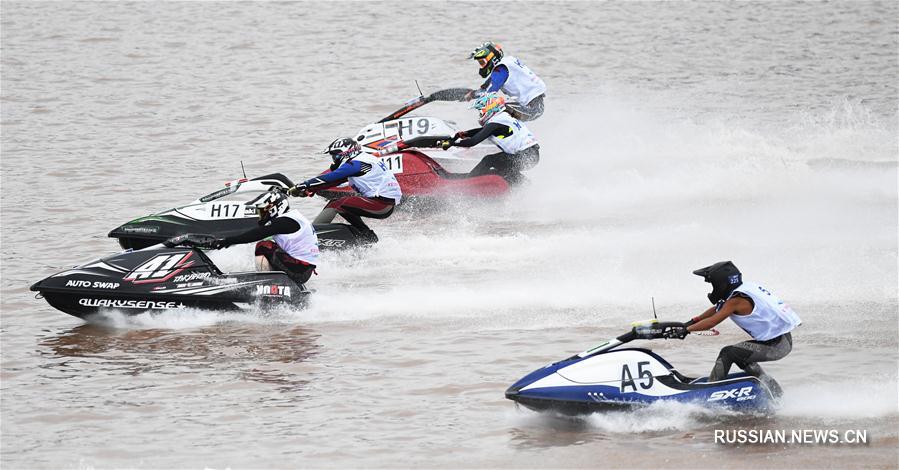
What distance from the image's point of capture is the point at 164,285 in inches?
575

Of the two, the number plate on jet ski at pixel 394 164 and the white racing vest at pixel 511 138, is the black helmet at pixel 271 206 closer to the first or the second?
the number plate on jet ski at pixel 394 164

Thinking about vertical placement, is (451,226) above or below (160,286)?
above

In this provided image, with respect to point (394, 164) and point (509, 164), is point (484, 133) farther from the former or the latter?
point (394, 164)

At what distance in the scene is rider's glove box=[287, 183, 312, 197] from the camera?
17044mm

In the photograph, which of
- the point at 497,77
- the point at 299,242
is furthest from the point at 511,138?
the point at 299,242

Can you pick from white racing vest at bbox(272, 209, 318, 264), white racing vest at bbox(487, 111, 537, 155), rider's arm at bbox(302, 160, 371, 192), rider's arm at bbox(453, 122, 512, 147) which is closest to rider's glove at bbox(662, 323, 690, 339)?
white racing vest at bbox(272, 209, 318, 264)

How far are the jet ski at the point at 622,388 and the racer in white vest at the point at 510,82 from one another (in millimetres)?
10421

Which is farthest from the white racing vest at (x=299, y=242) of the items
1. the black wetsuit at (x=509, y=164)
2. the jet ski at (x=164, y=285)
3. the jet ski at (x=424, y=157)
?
the black wetsuit at (x=509, y=164)

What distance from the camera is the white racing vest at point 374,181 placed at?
17875 mm

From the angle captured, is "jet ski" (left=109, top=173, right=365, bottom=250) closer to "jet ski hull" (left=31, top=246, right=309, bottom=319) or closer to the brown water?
the brown water

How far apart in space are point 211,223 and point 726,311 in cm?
843

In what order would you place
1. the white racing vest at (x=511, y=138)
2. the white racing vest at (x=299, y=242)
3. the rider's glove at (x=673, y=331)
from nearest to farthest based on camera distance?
the rider's glove at (x=673, y=331), the white racing vest at (x=299, y=242), the white racing vest at (x=511, y=138)

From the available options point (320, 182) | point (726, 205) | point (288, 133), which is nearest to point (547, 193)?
point (726, 205)

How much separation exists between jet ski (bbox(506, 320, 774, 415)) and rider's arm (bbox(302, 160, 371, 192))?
6.71 meters
